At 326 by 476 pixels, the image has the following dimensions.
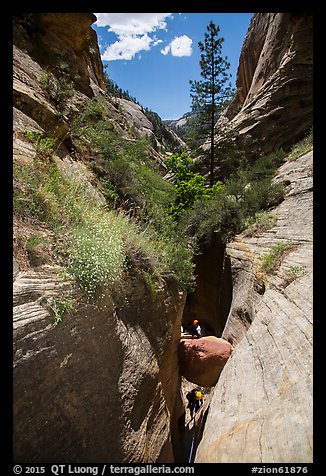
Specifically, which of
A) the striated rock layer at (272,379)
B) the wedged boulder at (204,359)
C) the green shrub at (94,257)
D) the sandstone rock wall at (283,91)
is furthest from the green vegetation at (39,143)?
the sandstone rock wall at (283,91)

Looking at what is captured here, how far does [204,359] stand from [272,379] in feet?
12.2

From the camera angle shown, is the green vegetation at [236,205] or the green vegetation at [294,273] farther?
the green vegetation at [236,205]

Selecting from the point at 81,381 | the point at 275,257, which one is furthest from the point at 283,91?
the point at 81,381

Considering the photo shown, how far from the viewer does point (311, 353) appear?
2.68 metres

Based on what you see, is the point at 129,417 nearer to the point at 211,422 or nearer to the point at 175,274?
the point at 211,422

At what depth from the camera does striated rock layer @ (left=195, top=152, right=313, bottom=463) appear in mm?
2174

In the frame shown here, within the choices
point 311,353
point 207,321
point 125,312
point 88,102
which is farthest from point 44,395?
point 207,321

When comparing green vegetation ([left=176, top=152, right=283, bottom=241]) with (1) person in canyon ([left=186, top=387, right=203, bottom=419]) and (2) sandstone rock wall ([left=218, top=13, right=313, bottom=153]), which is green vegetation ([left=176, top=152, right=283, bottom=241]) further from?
(1) person in canyon ([left=186, top=387, right=203, bottom=419])

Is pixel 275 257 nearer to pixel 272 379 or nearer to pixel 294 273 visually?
pixel 294 273

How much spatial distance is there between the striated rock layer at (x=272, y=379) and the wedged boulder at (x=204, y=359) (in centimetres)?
61

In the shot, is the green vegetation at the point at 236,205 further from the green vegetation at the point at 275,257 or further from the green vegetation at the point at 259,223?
the green vegetation at the point at 275,257

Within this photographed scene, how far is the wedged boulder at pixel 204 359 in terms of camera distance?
6279 mm

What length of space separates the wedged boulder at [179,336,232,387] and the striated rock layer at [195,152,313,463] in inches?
23.9

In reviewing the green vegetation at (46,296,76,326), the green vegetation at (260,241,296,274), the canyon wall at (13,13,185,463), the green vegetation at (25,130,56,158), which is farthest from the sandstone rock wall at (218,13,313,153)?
the green vegetation at (46,296,76,326)
